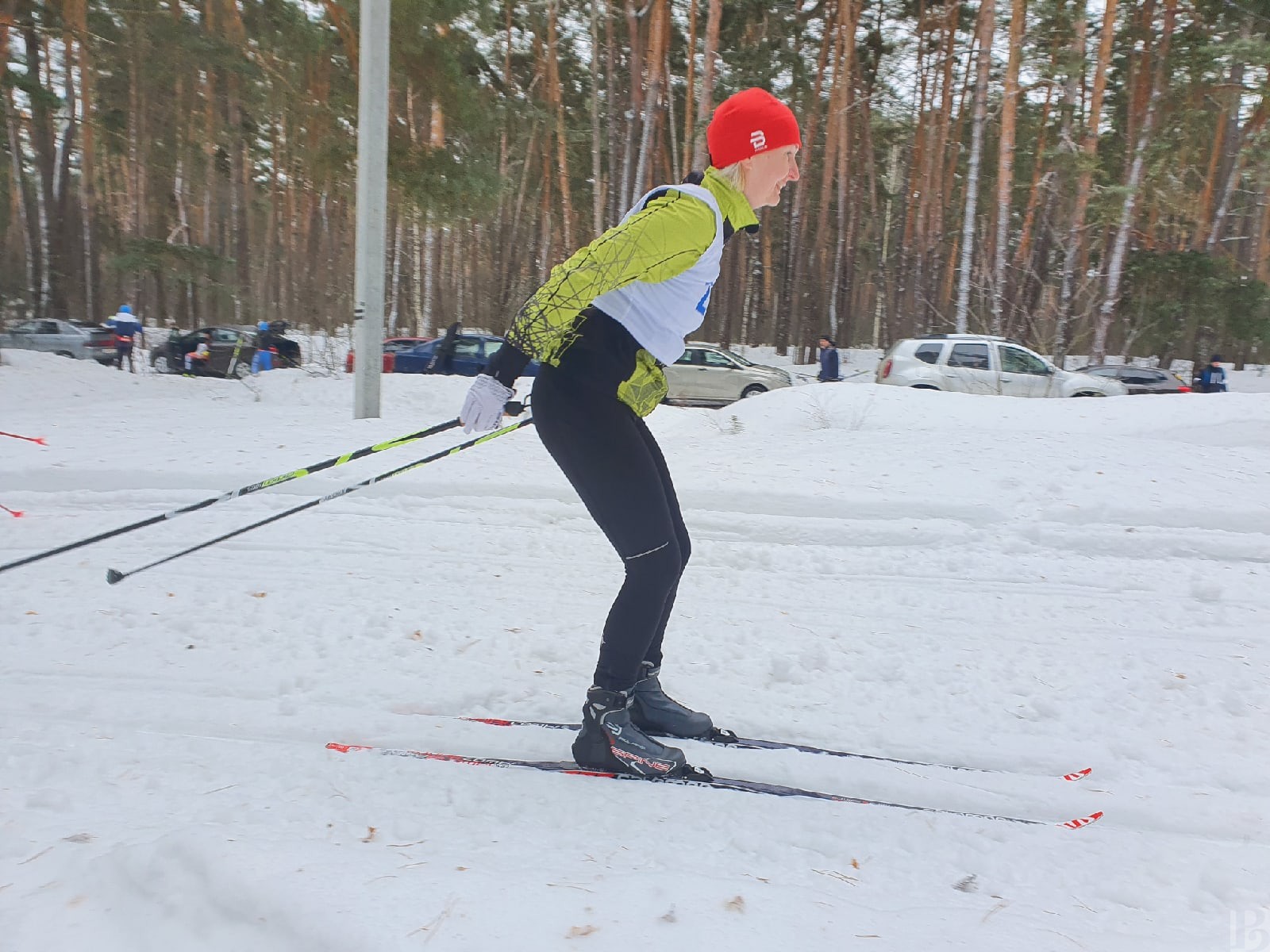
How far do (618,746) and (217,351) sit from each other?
60.7ft

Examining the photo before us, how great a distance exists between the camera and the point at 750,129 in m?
2.38

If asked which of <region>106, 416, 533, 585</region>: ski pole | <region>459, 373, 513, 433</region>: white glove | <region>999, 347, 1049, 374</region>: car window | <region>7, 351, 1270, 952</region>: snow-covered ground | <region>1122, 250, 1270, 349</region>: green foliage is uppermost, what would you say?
<region>1122, 250, 1270, 349</region>: green foliage

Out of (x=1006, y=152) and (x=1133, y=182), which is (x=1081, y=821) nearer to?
(x=1006, y=152)

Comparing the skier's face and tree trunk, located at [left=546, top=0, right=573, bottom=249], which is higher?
tree trunk, located at [left=546, top=0, right=573, bottom=249]

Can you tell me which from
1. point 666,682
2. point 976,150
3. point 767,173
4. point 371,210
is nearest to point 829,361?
point 976,150

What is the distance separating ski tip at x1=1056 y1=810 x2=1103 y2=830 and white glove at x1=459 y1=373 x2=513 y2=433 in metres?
2.02

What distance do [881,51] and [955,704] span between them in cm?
2536

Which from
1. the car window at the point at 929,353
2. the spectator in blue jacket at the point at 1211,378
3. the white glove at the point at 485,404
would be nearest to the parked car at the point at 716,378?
the car window at the point at 929,353

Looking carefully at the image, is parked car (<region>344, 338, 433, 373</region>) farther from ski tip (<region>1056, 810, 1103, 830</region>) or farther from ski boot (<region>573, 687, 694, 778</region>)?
ski tip (<region>1056, 810, 1103, 830</region>)

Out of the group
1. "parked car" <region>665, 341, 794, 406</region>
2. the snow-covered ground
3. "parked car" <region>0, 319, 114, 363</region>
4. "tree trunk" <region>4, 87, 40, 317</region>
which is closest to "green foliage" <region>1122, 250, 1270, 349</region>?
"parked car" <region>665, 341, 794, 406</region>

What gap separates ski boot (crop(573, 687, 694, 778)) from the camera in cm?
243

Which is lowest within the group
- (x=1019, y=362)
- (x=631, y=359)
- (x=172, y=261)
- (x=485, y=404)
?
(x=485, y=404)

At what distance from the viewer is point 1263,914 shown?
1914 millimetres

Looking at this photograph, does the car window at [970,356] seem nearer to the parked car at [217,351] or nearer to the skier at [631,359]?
the skier at [631,359]
